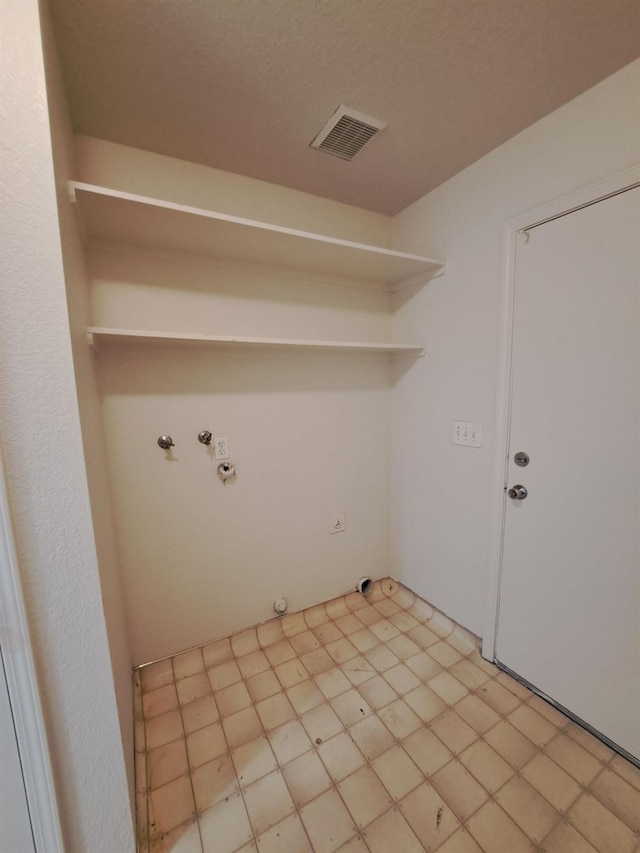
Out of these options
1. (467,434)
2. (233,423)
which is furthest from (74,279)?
(467,434)

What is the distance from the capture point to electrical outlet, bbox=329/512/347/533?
2029 millimetres

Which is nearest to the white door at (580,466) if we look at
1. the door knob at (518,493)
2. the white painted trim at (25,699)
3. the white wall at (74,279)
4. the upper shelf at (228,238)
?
the door knob at (518,493)

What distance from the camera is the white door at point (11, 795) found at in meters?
0.78

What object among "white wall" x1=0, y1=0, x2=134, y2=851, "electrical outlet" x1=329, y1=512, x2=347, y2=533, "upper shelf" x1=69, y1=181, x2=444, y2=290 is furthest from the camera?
"electrical outlet" x1=329, y1=512, x2=347, y2=533

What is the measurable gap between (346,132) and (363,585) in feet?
7.78

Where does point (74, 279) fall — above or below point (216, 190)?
below

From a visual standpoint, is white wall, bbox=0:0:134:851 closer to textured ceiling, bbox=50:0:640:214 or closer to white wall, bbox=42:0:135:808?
white wall, bbox=42:0:135:808

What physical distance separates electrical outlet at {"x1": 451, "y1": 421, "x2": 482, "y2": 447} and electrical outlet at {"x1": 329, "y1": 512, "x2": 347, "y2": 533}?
81 centimetres

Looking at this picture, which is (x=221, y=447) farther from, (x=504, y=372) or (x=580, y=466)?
(x=580, y=466)

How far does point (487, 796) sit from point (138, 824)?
44.7 inches

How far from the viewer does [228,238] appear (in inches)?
54.6

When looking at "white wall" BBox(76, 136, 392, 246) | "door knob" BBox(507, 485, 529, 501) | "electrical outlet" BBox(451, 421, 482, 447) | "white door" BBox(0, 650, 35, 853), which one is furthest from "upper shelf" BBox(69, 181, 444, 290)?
"white door" BBox(0, 650, 35, 853)

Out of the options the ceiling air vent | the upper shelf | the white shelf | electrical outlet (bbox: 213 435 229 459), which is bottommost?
electrical outlet (bbox: 213 435 229 459)

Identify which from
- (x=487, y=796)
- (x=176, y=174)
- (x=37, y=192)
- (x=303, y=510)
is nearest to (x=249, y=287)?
(x=176, y=174)
